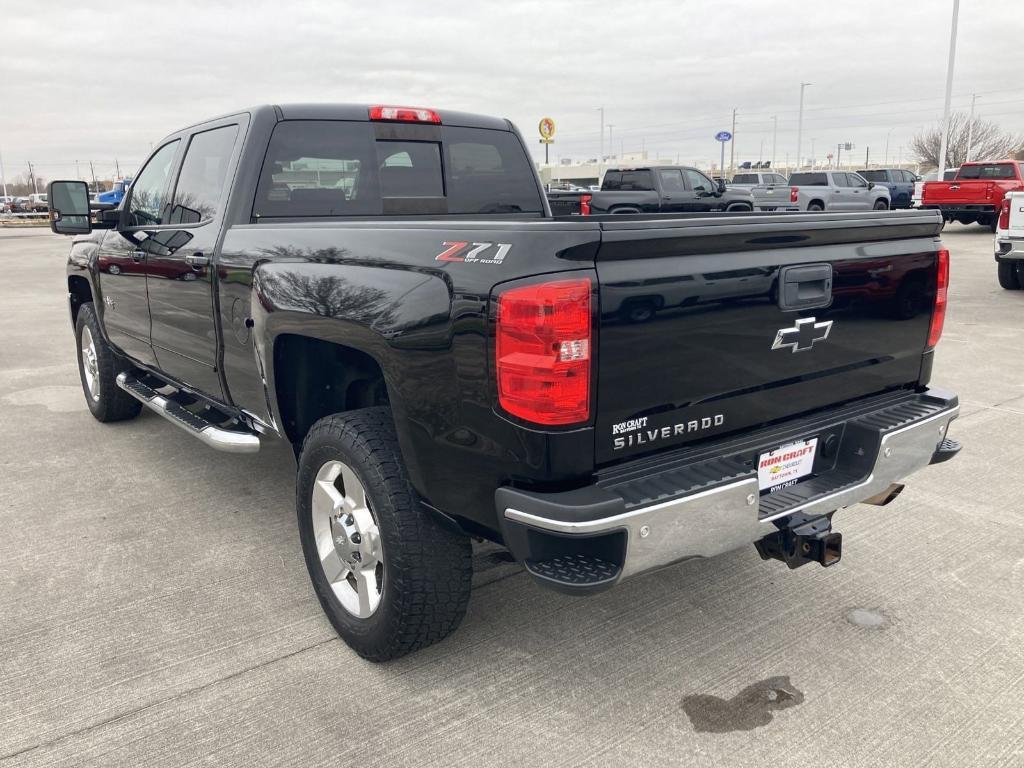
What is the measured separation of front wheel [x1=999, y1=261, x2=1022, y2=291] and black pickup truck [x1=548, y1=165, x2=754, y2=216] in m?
8.76

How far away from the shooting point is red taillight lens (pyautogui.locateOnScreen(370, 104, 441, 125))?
403cm

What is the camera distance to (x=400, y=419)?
255 centimetres

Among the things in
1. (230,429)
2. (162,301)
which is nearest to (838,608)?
(230,429)

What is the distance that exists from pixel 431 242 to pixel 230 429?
1.93m

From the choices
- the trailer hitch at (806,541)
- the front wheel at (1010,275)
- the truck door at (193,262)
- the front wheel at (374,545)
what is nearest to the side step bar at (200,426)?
the truck door at (193,262)

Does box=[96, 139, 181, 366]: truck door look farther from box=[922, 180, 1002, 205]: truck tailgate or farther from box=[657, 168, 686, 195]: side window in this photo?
box=[922, 180, 1002, 205]: truck tailgate

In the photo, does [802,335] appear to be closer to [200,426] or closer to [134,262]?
[200,426]

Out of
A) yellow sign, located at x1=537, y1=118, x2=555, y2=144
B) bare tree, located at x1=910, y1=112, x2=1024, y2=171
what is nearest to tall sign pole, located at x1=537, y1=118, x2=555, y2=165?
yellow sign, located at x1=537, y1=118, x2=555, y2=144

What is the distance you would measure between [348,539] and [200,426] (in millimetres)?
1387

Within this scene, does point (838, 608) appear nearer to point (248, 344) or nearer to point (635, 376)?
point (635, 376)

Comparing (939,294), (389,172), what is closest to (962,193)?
(939,294)

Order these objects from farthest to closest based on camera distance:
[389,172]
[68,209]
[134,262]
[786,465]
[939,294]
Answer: [68,209]
[134,262]
[389,172]
[939,294]
[786,465]

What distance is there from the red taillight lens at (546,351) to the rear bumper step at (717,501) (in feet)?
0.81

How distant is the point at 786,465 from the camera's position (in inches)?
109
